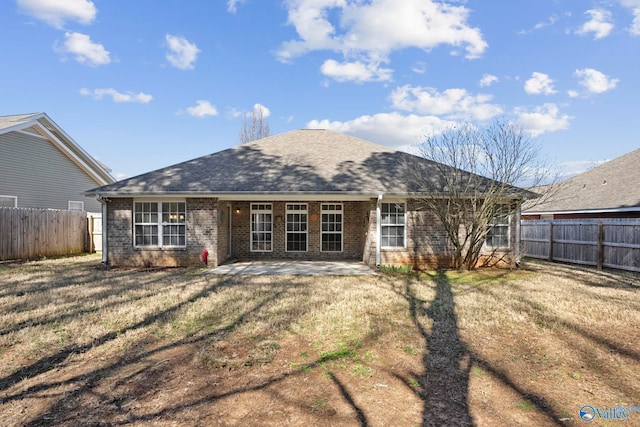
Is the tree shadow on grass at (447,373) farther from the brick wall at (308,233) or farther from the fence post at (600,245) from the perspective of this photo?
the fence post at (600,245)

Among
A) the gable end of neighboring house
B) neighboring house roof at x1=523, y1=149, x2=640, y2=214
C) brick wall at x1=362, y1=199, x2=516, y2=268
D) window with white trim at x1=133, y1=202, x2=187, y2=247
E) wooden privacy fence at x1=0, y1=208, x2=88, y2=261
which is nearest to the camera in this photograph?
brick wall at x1=362, y1=199, x2=516, y2=268

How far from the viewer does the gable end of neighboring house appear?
579 inches

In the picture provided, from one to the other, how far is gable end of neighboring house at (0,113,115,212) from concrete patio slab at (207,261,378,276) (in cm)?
811

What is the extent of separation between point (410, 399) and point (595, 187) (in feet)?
65.6

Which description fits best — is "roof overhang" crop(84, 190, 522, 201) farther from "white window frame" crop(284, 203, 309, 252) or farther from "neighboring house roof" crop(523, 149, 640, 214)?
"neighboring house roof" crop(523, 149, 640, 214)

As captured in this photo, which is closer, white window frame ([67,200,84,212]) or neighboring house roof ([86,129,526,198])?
neighboring house roof ([86,129,526,198])

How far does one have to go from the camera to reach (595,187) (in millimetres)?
18328

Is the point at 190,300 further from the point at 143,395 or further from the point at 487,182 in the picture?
the point at 487,182

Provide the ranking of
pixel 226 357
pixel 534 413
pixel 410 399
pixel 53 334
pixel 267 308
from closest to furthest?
pixel 534 413 < pixel 410 399 < pixel 226 357 < pixel 53 334 < pixel 267 308

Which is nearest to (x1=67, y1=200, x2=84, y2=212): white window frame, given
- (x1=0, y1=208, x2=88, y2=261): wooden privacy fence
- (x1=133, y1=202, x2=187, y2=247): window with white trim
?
(x1=0, y1=208, x2=88, y2=261): wooden privacy fence

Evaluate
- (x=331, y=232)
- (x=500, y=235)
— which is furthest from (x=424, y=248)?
(x=331, y=232)

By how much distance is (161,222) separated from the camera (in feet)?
38.7

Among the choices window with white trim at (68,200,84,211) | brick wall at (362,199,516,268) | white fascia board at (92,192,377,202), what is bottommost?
brick wall at (362,199,516,268)

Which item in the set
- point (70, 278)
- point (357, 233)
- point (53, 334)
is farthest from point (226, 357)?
point (357, 233)
